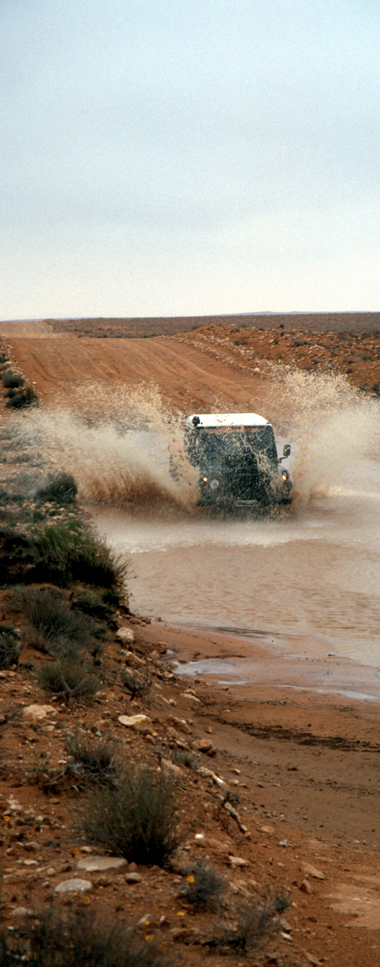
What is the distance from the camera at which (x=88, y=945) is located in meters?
2.68

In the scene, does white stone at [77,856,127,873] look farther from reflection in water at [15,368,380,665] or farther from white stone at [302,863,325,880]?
reflection in water at [15,368,380,665]

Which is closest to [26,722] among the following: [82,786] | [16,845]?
[82,786]

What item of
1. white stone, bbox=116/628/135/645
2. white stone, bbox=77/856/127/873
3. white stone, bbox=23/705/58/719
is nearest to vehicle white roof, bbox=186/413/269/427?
white stone, bbox=116/628/135/645

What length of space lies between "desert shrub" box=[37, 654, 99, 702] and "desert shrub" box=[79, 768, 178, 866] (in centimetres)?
197

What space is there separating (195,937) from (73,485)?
13805 millimetres

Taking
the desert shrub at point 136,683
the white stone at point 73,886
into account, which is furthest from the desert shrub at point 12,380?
the white stone at point 73,886

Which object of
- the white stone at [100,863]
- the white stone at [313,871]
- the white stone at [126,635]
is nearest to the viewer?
the white stone at [100,863]

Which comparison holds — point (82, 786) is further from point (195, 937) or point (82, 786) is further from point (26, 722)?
point (195, 937)

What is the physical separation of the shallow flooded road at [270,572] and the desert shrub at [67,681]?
3447 mm

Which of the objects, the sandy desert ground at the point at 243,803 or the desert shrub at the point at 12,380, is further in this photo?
the desert shrub at the point at 12,380

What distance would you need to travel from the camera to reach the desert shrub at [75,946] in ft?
8.65

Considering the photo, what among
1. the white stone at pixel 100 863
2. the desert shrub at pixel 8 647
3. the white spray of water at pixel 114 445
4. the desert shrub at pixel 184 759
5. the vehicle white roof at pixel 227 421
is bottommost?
the desert shrub at pixel 184 759

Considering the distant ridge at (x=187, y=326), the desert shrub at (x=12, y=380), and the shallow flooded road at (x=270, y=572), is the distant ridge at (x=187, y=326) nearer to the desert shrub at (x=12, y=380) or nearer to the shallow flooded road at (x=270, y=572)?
the desert shrub at (x=12, y=380)

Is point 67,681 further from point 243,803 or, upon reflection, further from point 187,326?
point 187,326
